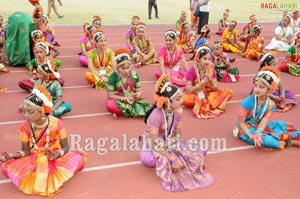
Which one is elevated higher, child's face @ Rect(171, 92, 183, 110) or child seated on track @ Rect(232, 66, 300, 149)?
child's face @ Rect(171, 92, 183, 110)

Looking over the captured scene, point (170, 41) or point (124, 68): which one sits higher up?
point (170, 41)

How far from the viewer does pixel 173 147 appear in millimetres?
4434

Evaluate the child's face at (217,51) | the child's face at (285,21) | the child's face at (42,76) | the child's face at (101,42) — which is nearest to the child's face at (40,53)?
the child's face at (42,76)

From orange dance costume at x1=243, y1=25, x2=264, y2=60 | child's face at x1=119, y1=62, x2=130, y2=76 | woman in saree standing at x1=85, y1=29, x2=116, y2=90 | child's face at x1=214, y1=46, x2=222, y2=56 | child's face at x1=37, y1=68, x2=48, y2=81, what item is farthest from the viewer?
orange dance costume at x1=243, y1=25, x2=264, y2=60

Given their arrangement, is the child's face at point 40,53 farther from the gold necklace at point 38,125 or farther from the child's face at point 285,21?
the child's face at point 285,21

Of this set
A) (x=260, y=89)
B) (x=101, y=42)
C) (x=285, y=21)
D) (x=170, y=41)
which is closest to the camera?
(x=260, y=89)

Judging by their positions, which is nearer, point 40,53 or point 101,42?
point 40,53

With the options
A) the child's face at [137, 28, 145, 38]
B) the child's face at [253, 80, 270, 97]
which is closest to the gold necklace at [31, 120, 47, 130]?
the child's face at [253, 80, 270, 97]

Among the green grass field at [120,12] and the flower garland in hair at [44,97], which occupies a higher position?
the green grass field at [120,12]

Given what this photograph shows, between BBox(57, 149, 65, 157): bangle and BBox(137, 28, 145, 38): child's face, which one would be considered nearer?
→ BBox(57, 149, 65, 157): bangle

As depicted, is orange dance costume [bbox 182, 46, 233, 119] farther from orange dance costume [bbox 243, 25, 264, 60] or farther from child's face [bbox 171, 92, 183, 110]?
orange dance costume [bbox 243, 25, 264, 60]

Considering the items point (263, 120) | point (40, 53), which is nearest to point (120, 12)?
point (40, 53)

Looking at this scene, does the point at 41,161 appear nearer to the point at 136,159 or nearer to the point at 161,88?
the point at 136,159

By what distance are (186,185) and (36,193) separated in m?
1.69
